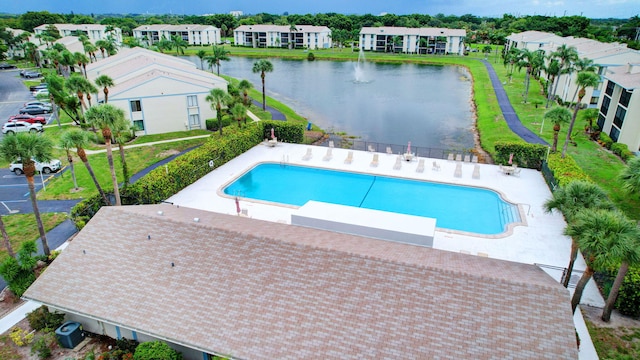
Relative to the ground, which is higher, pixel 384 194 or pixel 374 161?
pixel 374 161

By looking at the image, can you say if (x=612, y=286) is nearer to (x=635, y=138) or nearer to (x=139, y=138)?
(x=635, y=138)

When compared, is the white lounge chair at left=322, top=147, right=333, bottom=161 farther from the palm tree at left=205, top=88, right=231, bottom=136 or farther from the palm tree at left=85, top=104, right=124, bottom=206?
the palm tree at left=85, top=104, right=124, bottom=206

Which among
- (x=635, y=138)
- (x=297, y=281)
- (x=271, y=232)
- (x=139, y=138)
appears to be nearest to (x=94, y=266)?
(x=271, y=232)

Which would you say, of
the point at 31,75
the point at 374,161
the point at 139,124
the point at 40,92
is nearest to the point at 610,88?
the point at 374,161

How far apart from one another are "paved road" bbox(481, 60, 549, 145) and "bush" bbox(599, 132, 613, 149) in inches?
212

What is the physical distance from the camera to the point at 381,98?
220ft

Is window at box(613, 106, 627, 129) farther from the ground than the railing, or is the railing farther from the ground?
window at box(613, 106, 627, 129)

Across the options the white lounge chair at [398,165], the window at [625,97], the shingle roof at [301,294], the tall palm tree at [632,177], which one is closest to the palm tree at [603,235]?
the shingle roof at [301,294]

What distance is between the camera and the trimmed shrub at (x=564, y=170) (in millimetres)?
28406

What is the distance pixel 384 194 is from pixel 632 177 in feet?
52.1

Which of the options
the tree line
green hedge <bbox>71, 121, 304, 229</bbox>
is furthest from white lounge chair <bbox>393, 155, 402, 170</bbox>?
the tree line

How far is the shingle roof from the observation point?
13.2 m

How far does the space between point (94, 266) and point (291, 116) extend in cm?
3985

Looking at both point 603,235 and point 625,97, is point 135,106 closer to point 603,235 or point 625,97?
point 603,235
